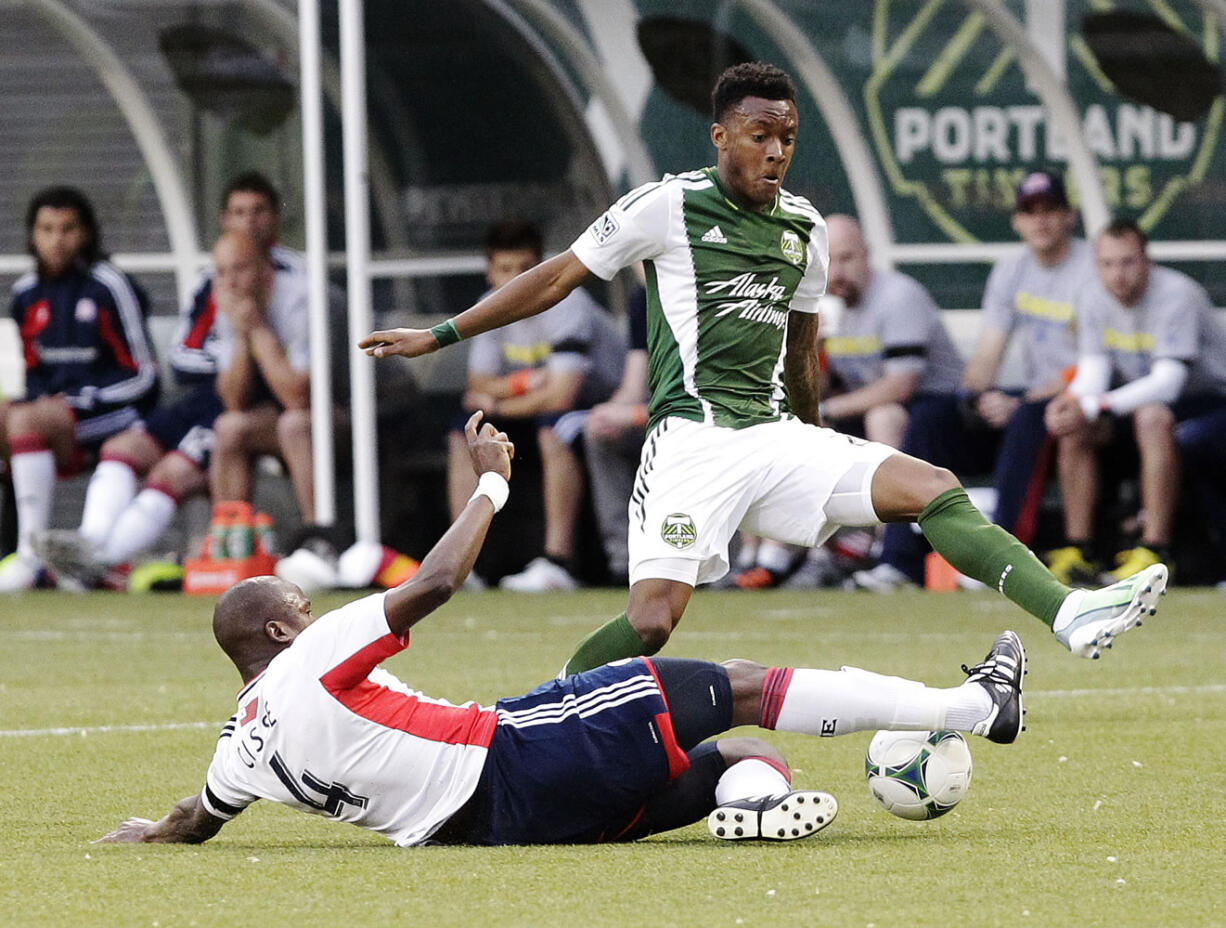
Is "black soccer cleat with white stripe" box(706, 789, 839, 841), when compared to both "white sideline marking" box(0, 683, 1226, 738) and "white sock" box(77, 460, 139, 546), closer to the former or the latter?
"white sideline marking" box(0, 683, 1226, 738)

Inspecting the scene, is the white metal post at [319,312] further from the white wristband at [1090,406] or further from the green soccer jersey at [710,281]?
the green soccer jersey at [710,281]

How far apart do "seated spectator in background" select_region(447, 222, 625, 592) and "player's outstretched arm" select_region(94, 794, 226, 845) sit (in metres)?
7.79

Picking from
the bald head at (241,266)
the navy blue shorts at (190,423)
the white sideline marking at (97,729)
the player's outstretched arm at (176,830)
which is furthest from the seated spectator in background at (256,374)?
the player's outstretched arm at (176,830)

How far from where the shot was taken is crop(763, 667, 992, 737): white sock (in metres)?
4.78

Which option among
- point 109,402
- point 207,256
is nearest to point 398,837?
point 109,402

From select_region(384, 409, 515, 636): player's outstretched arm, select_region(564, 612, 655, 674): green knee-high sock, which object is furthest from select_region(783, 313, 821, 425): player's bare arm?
select_region(384, 409, 515, 636): player's outstretched arm

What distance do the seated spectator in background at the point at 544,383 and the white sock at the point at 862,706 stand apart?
7.89m

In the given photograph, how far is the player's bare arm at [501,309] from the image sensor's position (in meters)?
5.49

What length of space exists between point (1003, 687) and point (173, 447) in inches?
355

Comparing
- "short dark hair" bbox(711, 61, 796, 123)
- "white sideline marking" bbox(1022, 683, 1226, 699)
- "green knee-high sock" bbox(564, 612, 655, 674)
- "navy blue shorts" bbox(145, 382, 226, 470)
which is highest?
"short dark hair" bbox(711, 61, 796, 123)

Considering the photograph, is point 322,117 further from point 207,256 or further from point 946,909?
point 946,909

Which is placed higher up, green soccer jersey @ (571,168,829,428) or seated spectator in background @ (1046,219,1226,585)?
green soccer jersey @ (571,168,829,428)

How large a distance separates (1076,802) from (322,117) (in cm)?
808

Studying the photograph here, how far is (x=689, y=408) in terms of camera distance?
19.2 ft
